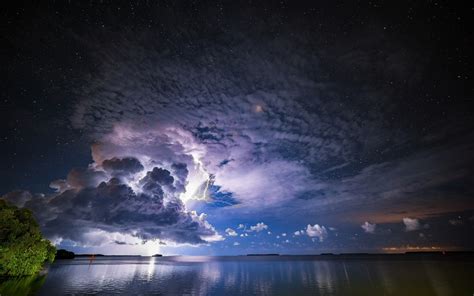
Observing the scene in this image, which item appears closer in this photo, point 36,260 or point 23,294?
point 23,294

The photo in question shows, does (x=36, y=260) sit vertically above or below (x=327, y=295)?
above

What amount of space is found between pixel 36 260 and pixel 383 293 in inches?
3008

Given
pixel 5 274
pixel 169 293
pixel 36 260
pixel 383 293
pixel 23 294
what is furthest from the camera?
pixel 36 260

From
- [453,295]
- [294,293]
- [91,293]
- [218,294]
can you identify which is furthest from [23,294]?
[453,295]

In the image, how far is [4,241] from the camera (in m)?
49.3

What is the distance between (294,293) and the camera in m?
47.8

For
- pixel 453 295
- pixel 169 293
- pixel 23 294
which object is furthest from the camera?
pixel 169 293

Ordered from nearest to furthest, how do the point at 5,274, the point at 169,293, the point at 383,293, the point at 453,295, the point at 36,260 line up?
the point at 453,295, the point at 383,293, the point at 169,293, the point at 5,274, the point at 36,260

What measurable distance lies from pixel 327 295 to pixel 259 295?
1214 cm

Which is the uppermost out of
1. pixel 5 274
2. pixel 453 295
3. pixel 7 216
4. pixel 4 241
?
pixel 7 216

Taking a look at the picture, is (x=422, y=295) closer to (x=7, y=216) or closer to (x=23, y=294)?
(x=23, y=294)

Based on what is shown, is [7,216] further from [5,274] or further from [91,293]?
[91,293]

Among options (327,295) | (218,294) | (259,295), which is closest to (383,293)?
(327,295)

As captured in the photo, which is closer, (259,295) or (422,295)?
(422,295)
